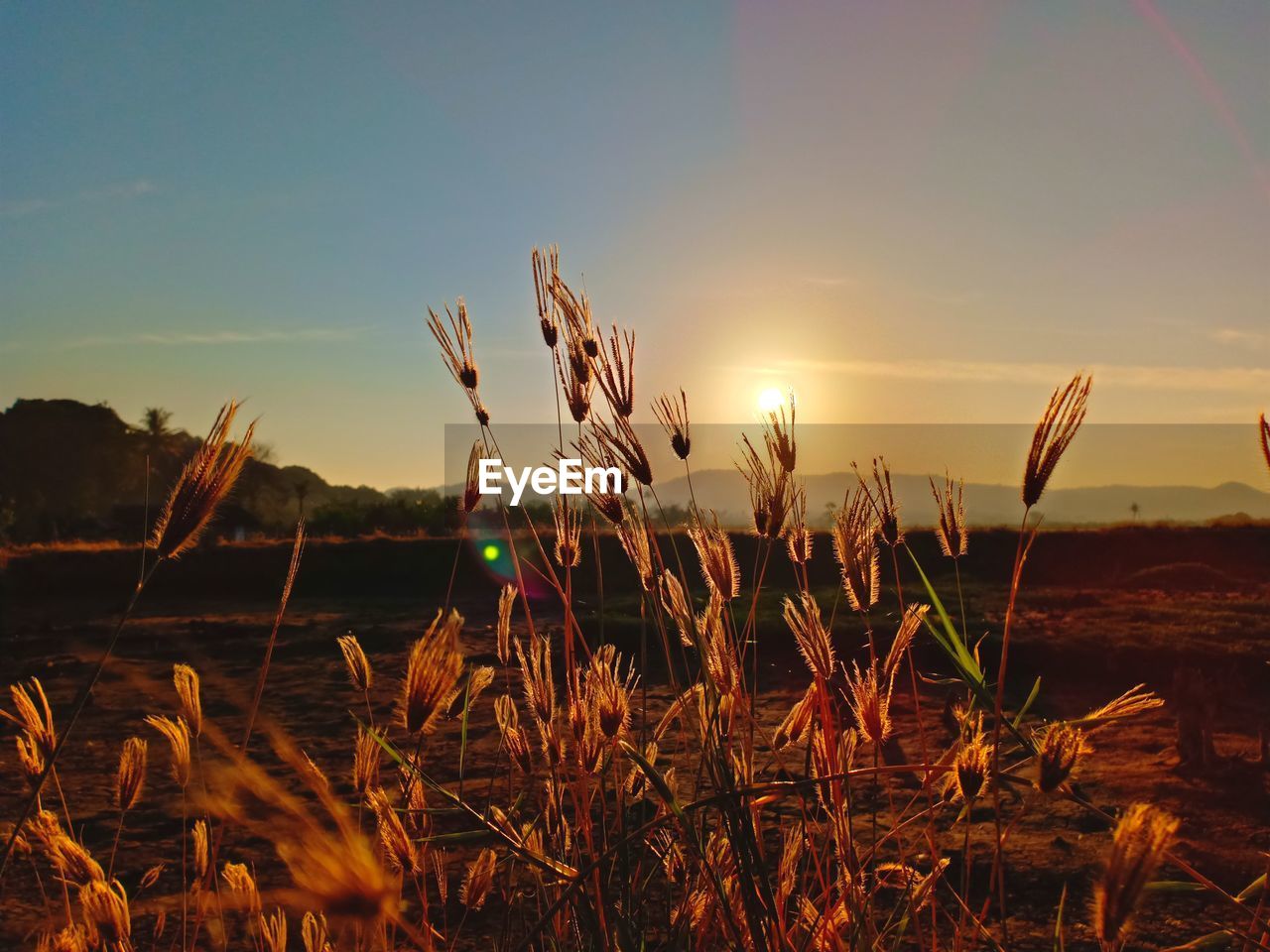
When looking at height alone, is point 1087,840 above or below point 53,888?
above

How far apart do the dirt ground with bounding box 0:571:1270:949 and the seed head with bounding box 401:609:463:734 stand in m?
0.60

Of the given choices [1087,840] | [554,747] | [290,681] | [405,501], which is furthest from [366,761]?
[405,501]

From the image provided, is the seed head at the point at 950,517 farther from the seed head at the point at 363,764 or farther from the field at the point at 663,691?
the seed head at the point at 363,764

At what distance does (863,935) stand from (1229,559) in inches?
431

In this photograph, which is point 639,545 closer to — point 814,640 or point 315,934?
point 814,640

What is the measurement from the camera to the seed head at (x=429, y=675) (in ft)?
2.69

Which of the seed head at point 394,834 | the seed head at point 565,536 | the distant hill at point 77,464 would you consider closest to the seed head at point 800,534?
the seed head at point 565,536

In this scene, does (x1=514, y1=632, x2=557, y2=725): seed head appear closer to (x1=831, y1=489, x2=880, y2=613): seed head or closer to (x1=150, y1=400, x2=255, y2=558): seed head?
(x1=831, y1=489, x2=880, y2=613): seed head

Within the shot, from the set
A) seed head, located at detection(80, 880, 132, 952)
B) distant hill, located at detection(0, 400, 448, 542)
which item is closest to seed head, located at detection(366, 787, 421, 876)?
seed head, located at detection(80, 880, 132, 952)

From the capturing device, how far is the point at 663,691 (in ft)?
19.0

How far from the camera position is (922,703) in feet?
18.6

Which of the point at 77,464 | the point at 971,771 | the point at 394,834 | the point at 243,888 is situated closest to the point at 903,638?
the point at 971,771

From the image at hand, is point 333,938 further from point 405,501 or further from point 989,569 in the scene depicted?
point 405,501

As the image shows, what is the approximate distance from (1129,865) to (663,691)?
5.13 m
